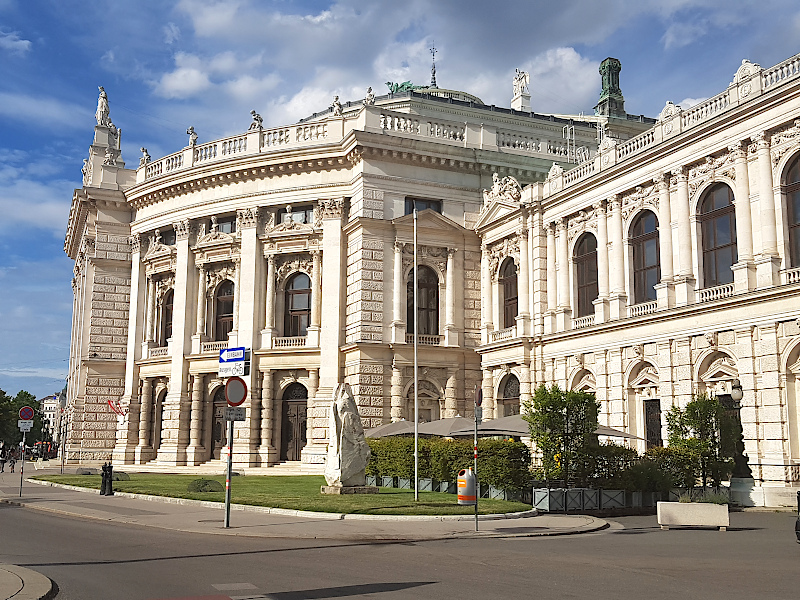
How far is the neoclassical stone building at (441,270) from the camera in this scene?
30.8m

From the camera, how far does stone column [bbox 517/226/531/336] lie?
42000 mm

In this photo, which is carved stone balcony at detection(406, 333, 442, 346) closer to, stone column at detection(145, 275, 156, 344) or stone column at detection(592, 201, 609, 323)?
stone column at detection(592, 201, 609, 323)

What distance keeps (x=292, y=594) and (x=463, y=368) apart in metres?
35.0

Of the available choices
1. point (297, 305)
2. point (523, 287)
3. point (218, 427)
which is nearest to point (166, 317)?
point (218, 427)

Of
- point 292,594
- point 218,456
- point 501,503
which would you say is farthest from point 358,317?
point 292,594

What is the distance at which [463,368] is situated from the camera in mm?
46000

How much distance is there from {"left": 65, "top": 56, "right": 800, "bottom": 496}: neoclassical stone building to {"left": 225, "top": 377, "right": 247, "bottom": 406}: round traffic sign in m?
18.9

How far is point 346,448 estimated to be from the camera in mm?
28375

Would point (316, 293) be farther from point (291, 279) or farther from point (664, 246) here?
point (664, 246)

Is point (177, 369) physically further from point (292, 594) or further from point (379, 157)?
point (292, 594)

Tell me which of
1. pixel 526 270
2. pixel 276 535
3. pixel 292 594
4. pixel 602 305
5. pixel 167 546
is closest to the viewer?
→ pixel 292 594

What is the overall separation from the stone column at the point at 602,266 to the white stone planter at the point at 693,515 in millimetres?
16239

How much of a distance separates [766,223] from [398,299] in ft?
66.7

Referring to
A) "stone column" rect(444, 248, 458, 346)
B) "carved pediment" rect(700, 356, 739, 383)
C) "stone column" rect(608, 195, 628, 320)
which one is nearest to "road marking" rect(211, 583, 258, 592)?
"carved pediment" rect(700, 356, 739, 383)
